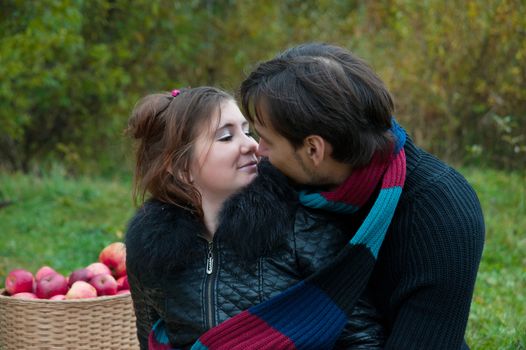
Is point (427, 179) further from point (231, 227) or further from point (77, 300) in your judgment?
point (77, 300)

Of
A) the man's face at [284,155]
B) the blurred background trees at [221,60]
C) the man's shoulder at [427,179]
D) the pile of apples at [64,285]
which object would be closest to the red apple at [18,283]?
the pile of apples at [64,285]

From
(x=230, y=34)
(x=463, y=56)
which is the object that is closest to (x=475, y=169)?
(x=463, y=56)

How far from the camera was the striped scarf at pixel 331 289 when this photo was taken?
7.42 feet

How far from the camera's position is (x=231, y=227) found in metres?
2.46

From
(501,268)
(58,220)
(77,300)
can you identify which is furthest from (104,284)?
(58,220)

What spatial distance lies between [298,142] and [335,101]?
179 millimetres

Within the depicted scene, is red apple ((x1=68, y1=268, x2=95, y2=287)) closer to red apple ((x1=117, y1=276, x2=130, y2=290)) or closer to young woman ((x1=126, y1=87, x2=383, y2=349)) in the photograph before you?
red apple ((x1=117, y1=276, x2=130, y2=290))

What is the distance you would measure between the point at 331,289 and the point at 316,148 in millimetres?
420

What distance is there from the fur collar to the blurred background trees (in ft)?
14.2

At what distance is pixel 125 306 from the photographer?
356cm

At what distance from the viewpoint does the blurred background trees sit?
316 inches

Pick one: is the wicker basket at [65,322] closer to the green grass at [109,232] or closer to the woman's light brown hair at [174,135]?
the woman's light brown hair at [174,135]

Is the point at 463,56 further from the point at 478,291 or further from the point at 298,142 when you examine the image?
the point at 298,142

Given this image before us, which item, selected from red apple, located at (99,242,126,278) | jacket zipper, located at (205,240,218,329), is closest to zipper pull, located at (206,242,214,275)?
jacket zipper, located at (205,240,218,329)
